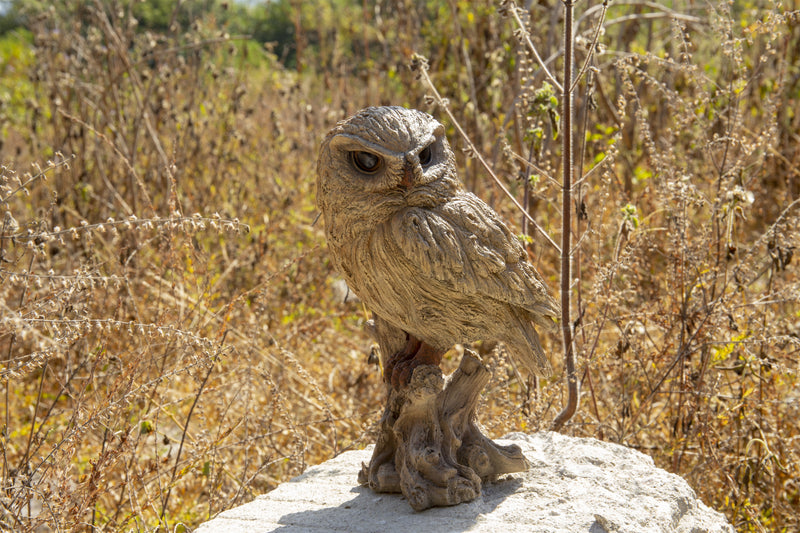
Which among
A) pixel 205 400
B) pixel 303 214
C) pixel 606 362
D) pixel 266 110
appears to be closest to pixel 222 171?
pixel 303 214

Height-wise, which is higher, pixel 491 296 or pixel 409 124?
pixel 409 124

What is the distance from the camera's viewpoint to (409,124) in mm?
2053

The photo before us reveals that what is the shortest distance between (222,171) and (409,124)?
10.3ft

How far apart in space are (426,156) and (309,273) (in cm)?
263

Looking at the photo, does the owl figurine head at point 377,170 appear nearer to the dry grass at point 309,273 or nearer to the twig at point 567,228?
the dry grass at point 309,273

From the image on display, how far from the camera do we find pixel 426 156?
211 cm

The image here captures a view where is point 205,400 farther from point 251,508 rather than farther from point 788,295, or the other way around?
point 788,295

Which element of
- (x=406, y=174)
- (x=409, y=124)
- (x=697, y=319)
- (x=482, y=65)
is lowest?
(x=697, y=319)

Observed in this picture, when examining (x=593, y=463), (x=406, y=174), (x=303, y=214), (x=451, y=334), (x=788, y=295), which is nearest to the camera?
(x=406, y=174)

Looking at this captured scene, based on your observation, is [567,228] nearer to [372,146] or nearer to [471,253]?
[471,253]

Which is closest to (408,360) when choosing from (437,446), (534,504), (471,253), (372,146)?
(437,446)

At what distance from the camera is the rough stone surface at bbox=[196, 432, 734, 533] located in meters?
2.03

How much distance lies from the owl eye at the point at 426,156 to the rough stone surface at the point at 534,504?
98 centimetres

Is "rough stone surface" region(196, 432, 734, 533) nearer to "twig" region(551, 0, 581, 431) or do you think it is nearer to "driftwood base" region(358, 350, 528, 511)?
"driftwood base" region(358, 350, 528, 511)
